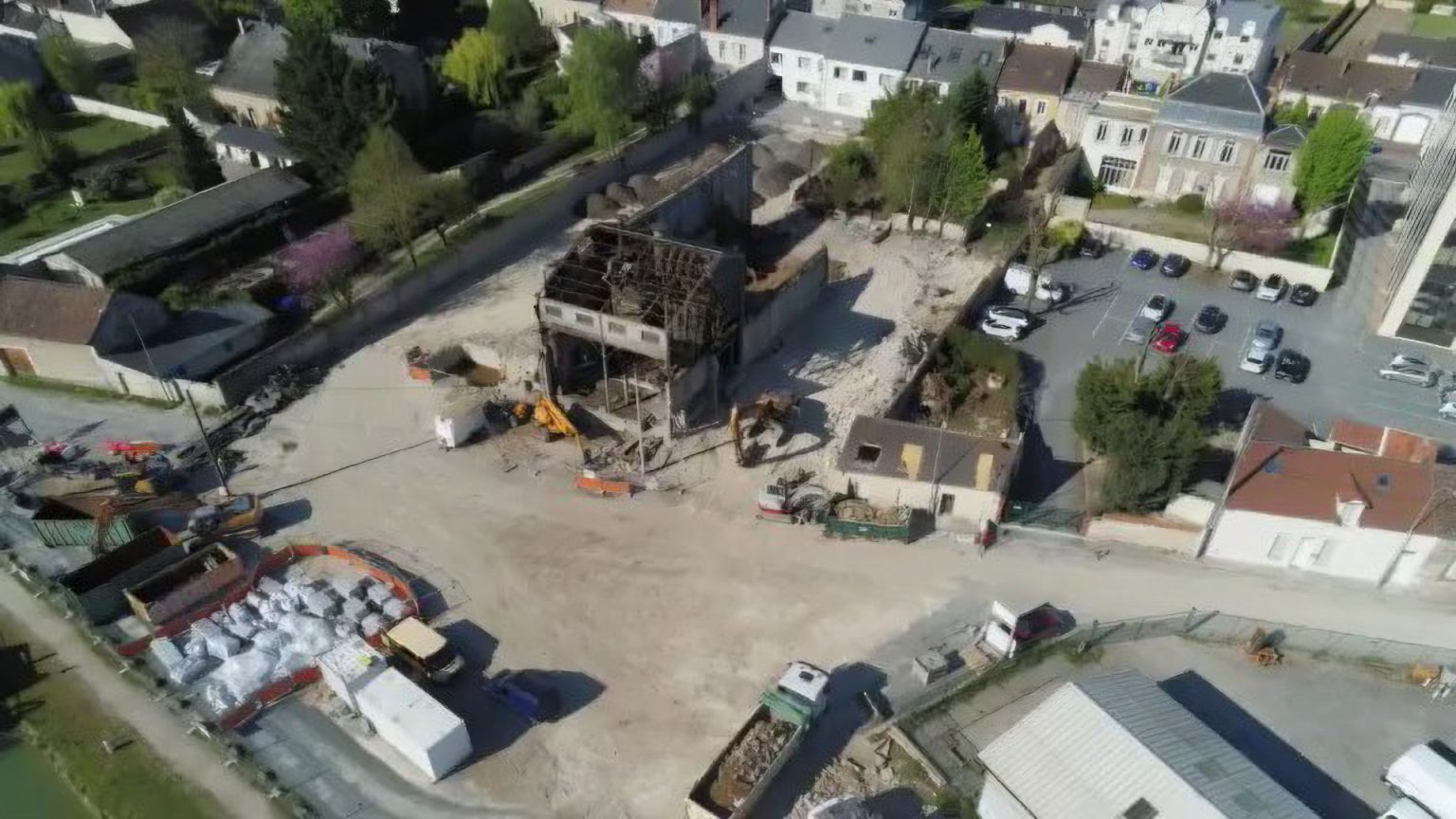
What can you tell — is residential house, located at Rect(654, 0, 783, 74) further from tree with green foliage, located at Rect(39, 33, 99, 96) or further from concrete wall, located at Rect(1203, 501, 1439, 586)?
concrete wall, located at Rect(1203, 501, 1439, 586)

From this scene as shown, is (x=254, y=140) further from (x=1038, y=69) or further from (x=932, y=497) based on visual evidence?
(x=1038, y=69)

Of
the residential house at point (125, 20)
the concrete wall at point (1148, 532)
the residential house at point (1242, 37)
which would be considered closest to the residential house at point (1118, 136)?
the residential house at point (1242, 37)

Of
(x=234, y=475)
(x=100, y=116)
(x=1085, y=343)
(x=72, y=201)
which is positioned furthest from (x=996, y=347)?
(x=100, y=116)

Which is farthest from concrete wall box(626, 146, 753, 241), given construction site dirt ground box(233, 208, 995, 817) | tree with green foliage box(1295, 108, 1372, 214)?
tree with green foliage box(1295, 108, 1372, 214)

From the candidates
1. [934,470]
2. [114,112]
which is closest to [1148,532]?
[934,470]

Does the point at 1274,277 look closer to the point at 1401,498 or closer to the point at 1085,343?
the point at 1085,343
